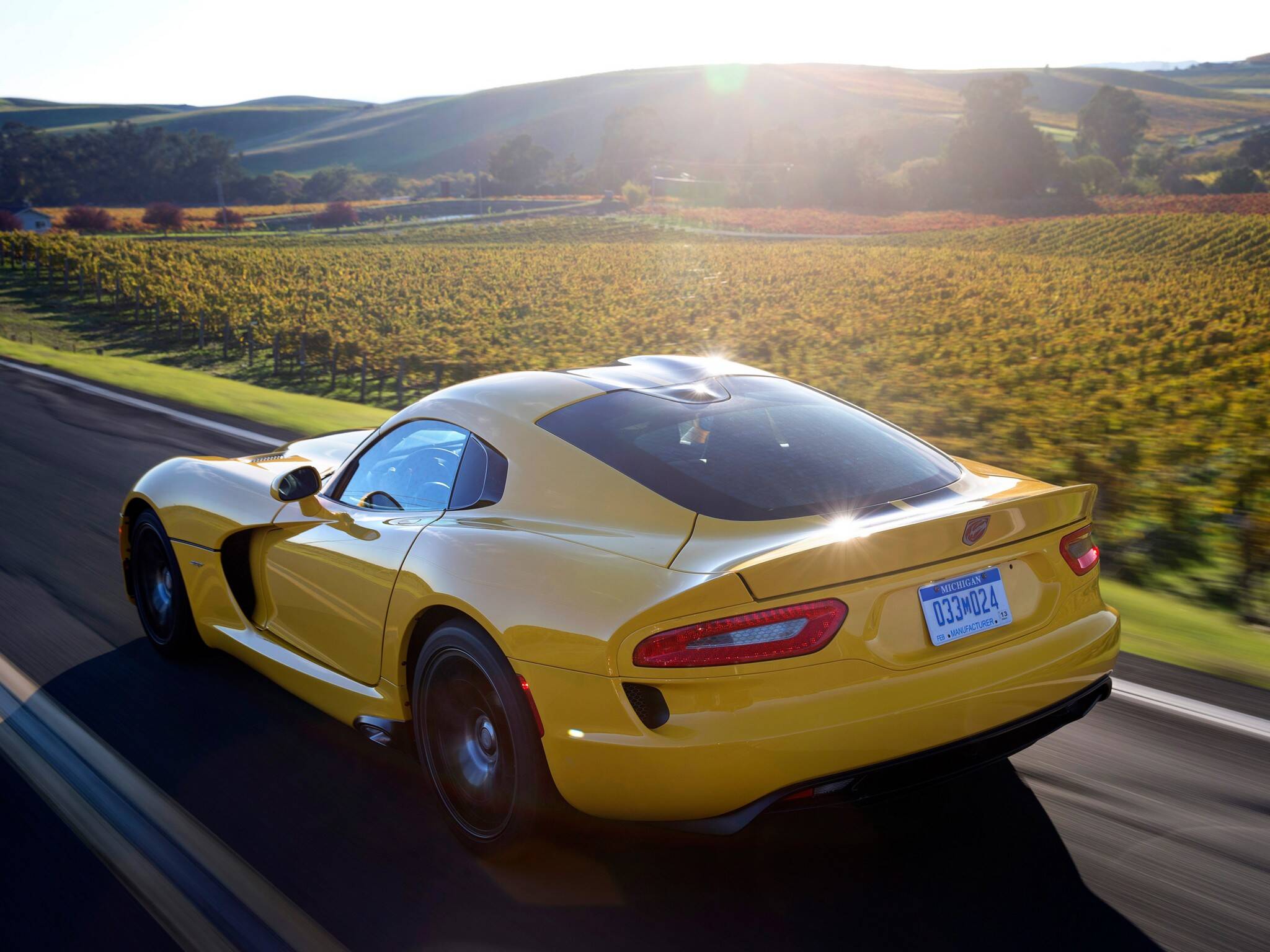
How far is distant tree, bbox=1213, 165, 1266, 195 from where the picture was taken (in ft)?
236

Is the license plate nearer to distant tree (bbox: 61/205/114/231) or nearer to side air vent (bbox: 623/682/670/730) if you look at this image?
side air vent (bbox: 623/682/670/730)

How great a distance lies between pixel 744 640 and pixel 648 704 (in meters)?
0.29

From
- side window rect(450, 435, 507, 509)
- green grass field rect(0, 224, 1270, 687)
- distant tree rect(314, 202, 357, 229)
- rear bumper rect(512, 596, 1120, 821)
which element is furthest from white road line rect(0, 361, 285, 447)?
distant tree rect(314, 202, 357, 229)

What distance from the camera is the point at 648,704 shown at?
2.61 m

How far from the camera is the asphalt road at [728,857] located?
9.23 ft

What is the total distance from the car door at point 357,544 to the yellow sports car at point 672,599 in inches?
0.5

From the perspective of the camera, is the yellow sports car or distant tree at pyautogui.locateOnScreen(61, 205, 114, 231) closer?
the yellow sports car

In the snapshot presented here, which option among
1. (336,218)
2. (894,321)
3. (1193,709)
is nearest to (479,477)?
(1193,709)

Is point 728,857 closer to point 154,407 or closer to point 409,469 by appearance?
point 409,469

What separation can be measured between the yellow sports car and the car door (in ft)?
0.04

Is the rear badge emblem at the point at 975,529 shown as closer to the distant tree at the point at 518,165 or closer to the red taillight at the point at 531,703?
the red taillight at the point at 531,703

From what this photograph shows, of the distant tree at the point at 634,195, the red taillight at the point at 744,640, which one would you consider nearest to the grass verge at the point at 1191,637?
the red taillight at the point at 744,640

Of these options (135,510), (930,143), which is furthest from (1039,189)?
(135,510)

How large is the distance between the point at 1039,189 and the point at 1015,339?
79.3 metres
